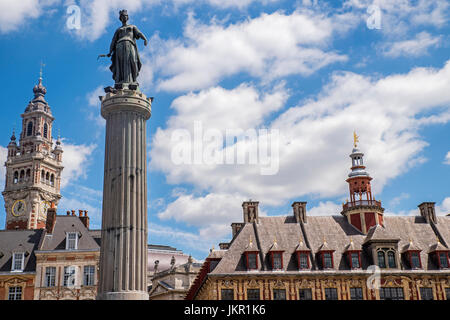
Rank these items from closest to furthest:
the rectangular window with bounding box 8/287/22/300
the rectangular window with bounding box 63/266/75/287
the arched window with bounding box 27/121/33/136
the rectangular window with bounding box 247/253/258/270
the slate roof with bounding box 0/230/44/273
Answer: the rectangular window with bounding box 247/253/258/270 → the rectangular window with bounding box 8/287/22/300 → the rectangular window with bounding box 63/266/75/287 → the slate roof with bounding box 0/230/44/273 → the arched window with bounding box 27/121/33/136

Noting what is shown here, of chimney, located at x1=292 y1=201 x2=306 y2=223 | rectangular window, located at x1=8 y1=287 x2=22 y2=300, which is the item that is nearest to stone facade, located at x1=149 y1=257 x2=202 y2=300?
chimney, located at x1=292 y1=201 x2=306 y2=223

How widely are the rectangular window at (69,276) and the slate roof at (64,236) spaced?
74.6 inches

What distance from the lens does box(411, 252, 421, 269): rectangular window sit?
45987 millimetres

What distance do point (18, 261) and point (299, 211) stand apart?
25.8 meters

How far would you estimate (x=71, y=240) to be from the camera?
156 feet

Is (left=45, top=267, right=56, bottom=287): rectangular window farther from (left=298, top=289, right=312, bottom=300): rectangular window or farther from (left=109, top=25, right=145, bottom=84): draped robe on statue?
(left=109, top=25, right=145, bottom=84): draped robe on statue

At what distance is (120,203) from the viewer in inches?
776

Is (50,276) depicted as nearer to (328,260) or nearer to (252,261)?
Result: (252,261)

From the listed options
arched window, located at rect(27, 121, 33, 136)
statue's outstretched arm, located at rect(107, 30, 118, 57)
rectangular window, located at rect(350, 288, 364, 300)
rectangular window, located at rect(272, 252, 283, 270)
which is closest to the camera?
statue's outstretched arm, located at rect(107, 30, 118, 57)

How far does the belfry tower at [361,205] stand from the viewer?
50.9 m

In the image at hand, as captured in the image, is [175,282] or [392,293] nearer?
[392,293]

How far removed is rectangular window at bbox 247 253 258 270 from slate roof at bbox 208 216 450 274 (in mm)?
463

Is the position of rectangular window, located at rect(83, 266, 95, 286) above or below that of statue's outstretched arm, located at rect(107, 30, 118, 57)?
below

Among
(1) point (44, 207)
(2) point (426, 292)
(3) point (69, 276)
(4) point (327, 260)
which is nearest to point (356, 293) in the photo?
(4) point (327, 260)
